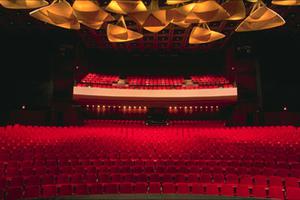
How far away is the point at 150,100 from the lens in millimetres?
12797

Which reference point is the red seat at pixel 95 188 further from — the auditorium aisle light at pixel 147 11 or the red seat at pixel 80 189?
the auditorium aisle light at pixel 147 11

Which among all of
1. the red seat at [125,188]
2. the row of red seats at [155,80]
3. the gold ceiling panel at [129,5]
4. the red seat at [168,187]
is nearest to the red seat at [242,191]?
the red seat at [168,187]

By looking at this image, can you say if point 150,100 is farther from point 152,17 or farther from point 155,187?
point 152,17

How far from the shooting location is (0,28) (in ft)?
35.4

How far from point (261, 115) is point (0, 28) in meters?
11.3

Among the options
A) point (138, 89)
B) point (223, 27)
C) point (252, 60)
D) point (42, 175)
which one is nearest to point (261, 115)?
point (252, 60)

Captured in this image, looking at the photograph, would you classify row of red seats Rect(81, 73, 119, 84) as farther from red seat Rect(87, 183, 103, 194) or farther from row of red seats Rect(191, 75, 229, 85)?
red seat Rect(87, 183, 103, 194)

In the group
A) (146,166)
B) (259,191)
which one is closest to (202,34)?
(146,166)

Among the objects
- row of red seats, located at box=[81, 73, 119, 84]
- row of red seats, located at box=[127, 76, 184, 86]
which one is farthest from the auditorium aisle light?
row of red seats, located at box=[127, 76, 184, 86]

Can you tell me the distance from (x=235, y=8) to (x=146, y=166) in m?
3.44

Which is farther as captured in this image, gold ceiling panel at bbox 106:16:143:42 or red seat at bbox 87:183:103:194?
gold ceiling panel at bbox 106:16:143:42

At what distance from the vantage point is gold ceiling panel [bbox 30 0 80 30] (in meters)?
4.49

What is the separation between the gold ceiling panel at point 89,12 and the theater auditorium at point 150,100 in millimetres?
22

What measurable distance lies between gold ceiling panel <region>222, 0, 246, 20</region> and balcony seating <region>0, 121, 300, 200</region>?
9.65 feet
